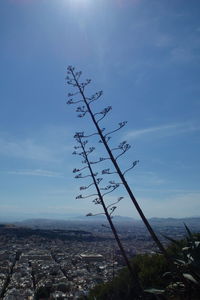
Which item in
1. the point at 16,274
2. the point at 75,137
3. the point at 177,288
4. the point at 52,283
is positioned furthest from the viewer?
the point at 16,274

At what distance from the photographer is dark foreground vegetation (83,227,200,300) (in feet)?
18.3

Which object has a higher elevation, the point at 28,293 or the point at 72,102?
the point at 72,102

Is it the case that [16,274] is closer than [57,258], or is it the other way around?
[16,274]

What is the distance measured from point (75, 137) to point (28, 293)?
79.0ft

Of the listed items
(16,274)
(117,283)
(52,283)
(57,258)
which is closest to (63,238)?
(57,258)

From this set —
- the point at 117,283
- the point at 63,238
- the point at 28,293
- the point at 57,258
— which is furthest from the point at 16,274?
the point at 63,238

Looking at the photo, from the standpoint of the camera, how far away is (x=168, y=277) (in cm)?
866

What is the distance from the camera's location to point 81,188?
376 inches

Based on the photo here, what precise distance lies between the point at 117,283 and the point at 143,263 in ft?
3.29

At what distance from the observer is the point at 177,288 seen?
6363mm

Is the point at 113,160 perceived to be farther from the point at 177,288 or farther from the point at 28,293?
the point at 28,293

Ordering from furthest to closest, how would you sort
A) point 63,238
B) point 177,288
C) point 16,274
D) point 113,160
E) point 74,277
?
point 63,238
point 16,274
point 74,277
point 113,160
point 177,288

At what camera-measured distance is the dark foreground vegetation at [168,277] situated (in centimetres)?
559

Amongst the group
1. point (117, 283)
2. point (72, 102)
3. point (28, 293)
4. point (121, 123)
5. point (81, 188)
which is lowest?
point (28, 293)
